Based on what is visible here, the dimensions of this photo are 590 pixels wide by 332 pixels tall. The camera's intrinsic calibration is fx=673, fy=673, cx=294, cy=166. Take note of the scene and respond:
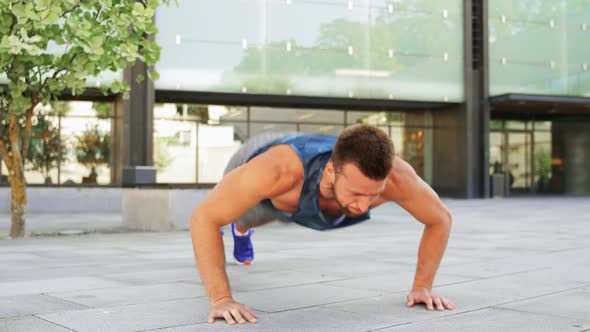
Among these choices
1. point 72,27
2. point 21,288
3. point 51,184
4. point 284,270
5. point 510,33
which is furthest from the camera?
point 510,33

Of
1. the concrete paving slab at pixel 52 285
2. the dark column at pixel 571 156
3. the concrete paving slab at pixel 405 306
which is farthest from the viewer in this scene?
the dark column at pixel 571 156

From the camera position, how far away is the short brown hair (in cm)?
329

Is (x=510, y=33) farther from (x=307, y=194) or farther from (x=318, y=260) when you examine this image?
(x=307, y=194)

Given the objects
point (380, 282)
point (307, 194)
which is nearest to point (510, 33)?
point (380, 282)

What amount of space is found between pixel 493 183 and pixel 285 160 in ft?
74.4

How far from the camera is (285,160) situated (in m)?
3.76

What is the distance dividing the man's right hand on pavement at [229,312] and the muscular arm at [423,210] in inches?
41.7

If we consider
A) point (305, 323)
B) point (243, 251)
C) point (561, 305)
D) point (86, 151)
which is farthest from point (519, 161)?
point (305, 323)

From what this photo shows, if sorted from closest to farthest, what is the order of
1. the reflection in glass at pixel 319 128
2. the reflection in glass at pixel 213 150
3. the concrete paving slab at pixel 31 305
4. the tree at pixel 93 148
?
1. the concrete paving slab at pixel 31 305
2. the tree at pixel 93 148
3. the reflection in glass at pixel 213 150
4. the reflection in glass at pixel 319 128

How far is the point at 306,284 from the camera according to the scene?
545cm

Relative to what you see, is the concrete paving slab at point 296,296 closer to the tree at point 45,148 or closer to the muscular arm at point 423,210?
the muscular arm at point 423,210

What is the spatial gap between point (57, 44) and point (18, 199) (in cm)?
276

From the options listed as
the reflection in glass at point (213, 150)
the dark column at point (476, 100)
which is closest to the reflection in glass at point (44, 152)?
the reflection in glass at point (213, 150)

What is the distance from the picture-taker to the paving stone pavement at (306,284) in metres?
3.90
